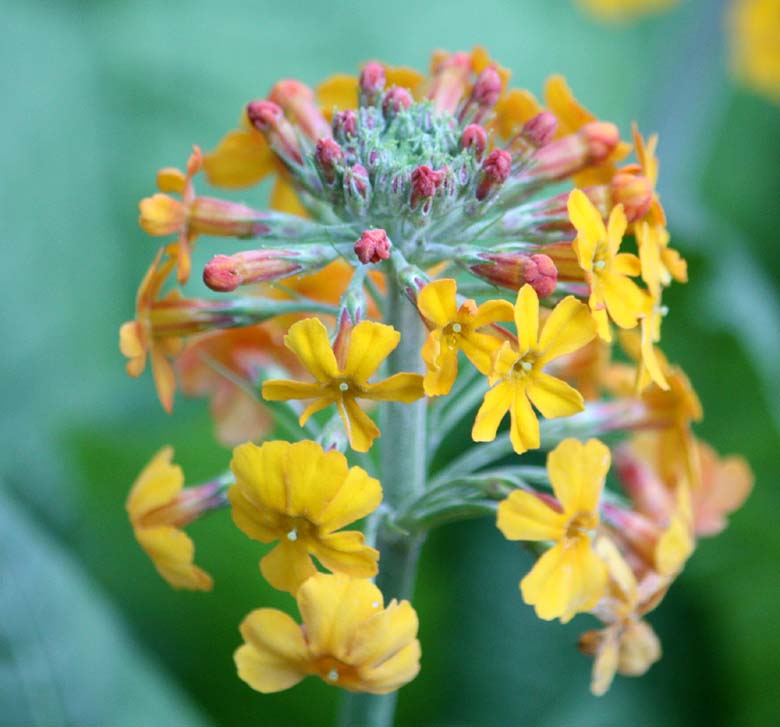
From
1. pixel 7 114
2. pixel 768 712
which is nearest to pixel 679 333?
pixel 768 712

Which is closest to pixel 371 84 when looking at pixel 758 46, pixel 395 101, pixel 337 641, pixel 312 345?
pixel 395 101

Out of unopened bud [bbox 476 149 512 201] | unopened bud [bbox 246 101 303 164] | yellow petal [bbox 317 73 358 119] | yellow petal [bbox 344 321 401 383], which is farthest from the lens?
yellow petal [bbox 317 73 358 119]

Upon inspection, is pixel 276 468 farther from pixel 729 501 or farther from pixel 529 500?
pixel 729 501

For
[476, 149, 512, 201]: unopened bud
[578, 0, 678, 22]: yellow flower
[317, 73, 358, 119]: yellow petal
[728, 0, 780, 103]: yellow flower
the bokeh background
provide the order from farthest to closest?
1. [578, 0, 678, 22]: yellow flower
2. [728, 0, 780, 103]: yellow flower
3. the bokeh background
4. [317, 73, 358, 119]: yellow petal
5. [476, 149, 512, 201]: unopened bud

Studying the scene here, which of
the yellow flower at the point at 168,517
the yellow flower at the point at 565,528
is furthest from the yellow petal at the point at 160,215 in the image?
the yellow flower at the point at 565,528

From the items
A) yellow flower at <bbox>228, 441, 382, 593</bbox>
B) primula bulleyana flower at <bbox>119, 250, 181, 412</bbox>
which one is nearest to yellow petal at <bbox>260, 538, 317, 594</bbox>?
yellow flower at <bbox>228, 441, 382, 593</bbox>

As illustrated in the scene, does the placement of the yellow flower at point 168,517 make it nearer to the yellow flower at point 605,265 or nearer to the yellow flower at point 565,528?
the yellow flower at point 565,528

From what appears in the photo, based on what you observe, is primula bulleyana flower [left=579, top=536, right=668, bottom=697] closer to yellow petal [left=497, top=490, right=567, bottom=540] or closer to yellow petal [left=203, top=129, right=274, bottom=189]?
yellow petal [left=497, top=490, right=567, bottom=540]
